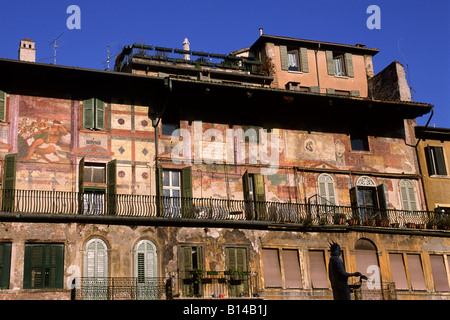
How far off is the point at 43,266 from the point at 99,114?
6.03m

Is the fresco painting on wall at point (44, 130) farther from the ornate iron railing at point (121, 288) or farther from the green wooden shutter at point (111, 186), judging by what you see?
the ornate iron railing at point (121, 288)

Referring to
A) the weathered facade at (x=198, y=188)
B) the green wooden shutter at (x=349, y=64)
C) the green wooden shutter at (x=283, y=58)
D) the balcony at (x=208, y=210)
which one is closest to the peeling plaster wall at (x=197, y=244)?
the weathered facade at (x=198, y=188)

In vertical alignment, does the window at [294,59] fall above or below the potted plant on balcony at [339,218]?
above

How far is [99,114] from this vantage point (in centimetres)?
2370

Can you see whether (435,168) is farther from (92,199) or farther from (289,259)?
(92,199)

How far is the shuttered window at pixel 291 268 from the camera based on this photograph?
23.3 m

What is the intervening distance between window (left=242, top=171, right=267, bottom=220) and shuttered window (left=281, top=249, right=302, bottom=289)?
1.57m

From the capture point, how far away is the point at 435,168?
2836 centimetres

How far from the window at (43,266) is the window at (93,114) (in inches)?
188

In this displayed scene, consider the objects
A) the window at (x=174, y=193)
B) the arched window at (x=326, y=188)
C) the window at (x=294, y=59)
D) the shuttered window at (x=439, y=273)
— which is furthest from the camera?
the window at (x=294, y=59)

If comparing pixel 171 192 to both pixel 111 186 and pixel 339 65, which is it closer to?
pixel 111 186

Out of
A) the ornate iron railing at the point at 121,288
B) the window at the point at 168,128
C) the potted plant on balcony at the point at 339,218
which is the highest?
the window at the point at 168,128
